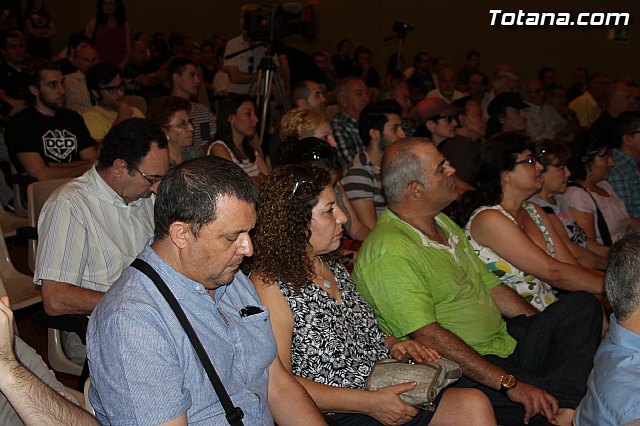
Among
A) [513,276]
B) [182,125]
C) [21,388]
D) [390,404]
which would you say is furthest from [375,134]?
[21,388]

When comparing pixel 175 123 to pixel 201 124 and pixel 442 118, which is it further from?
pixel 442 118

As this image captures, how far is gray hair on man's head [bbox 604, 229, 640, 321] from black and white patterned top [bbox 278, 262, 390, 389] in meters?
0.75

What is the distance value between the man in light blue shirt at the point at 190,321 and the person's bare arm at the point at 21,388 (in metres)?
0.11

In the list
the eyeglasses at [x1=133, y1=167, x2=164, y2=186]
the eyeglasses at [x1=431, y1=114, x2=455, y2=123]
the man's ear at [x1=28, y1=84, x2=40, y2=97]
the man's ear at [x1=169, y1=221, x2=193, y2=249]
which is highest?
the man's ear at [x1=169, y1=221, x2=193, y2=249]

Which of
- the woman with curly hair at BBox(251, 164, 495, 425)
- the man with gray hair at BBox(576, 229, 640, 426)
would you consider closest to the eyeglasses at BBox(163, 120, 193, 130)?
the woman with curly hair at BBox(251, 164, 495, 425)

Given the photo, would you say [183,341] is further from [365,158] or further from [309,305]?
[365,158]

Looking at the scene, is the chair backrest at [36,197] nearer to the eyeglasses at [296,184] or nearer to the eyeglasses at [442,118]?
the eyeglasses at [296,184]

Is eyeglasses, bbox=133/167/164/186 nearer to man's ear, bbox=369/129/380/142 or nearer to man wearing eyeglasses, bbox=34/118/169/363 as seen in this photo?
man wearing eyeglasses, bbox=34/118/169/363

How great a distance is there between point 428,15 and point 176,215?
34.7ft

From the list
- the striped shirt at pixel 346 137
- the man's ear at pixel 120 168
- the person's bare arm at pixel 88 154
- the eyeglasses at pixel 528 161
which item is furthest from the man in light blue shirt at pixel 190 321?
the striped shirt at pixel 346 137

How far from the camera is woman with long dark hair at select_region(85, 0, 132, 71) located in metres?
8.09

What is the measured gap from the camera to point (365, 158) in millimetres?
4402

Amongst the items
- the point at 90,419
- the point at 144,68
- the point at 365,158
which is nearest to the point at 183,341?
the point at 90,419

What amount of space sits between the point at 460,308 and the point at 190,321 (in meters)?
1.26
